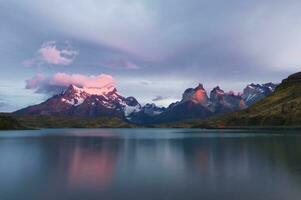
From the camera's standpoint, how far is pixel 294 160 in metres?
90.0

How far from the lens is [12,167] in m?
81.3

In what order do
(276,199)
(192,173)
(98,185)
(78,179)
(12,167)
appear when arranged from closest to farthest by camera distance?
(276,199), (98,185), (78,179), (192,173), (12,167)

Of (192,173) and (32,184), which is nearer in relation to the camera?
(32,184)

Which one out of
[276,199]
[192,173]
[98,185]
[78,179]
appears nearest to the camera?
[276,199]

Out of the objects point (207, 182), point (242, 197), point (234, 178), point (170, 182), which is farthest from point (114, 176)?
point (242, 197)

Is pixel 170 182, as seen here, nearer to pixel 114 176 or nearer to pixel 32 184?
pixel 114 176

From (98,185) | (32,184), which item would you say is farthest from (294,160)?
(32,184)

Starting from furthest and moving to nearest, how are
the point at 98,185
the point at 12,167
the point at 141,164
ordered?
the point at 141,164
the point at 12,167
the point at 98,185

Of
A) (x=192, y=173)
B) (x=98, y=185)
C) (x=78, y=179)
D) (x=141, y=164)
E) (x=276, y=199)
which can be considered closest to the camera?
(x=276, y=199)

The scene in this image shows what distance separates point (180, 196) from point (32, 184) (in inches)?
1020

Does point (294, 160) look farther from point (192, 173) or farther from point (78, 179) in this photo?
point (78, 179)

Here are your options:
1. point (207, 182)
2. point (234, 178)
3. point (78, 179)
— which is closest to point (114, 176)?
point (78, 179)

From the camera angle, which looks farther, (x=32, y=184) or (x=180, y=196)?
(x=32, y=184)

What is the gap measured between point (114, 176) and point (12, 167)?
93.5 feet
